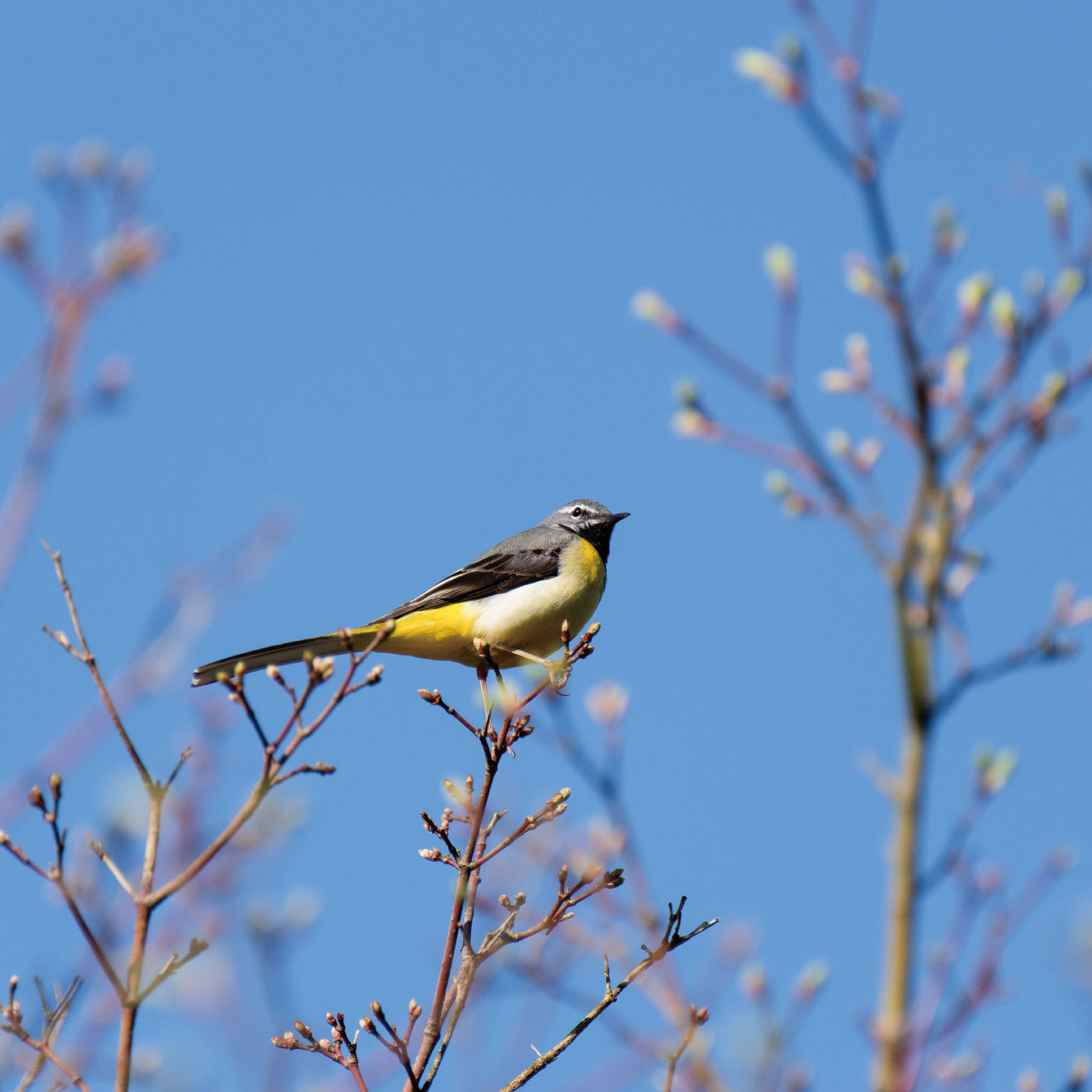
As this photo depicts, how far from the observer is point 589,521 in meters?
8.12

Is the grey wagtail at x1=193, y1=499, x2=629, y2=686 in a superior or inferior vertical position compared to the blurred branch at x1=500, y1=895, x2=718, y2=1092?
superior

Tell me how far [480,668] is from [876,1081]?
3.98m

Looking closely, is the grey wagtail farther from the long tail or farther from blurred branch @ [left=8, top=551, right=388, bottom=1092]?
blurred branch @ [left=8, top=551, right=388, bottom=1092]

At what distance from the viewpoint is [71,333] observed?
5.67 metres

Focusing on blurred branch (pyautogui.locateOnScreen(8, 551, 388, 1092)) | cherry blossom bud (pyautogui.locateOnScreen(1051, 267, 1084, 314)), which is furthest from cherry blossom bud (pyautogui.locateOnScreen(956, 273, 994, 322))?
blurred branch (pyautogui.locateOnScreen(8, 551, 388, 1092))

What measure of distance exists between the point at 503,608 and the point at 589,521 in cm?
146

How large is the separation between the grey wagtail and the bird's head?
1.18 feet

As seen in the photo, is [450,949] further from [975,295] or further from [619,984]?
[975,295]

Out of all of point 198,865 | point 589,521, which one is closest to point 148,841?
point 198,865

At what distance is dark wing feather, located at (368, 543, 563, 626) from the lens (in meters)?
6.92

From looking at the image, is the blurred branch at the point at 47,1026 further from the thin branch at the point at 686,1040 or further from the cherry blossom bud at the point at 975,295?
the cherry blossom bud at the point at 975,295

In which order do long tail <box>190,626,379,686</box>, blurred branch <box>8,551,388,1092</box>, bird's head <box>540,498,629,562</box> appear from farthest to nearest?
bird's head <box>540,498,629,562</box>, long tail <box>190,626,379,686</box>, blurred branch <box>8,551,388,1092</box>

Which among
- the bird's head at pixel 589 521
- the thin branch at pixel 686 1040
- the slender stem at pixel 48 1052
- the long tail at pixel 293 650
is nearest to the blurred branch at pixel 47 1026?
the slender stem at pixel 48 1052

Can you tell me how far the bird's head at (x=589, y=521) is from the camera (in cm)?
791
